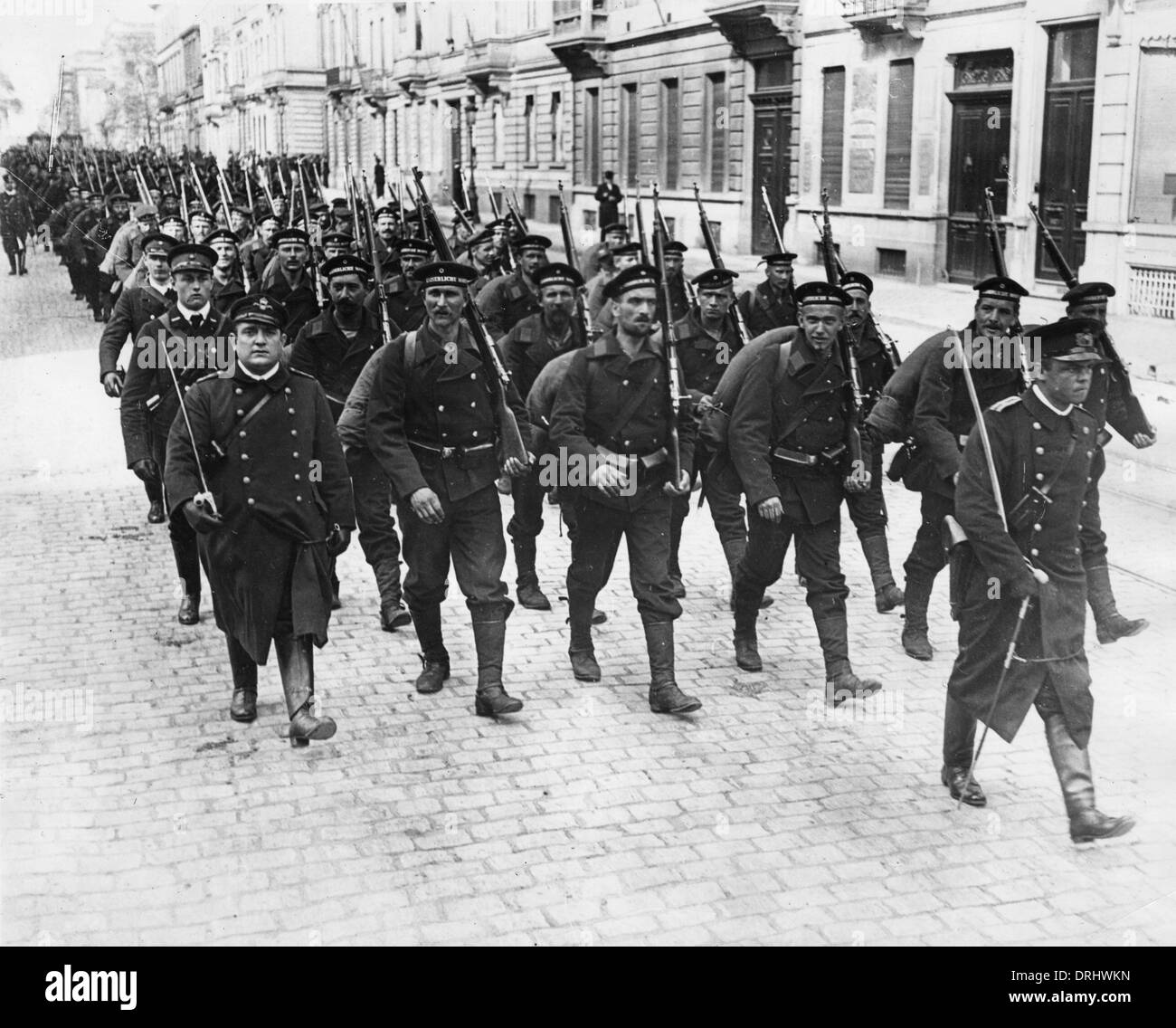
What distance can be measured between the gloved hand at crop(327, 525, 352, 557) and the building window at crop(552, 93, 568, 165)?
A: 3429 centimetres

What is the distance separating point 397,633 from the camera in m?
8.43

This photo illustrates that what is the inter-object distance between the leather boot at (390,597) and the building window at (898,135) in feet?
59.1

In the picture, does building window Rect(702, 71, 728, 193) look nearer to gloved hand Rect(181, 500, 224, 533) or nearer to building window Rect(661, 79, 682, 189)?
building window Rect(661, 79, 682, 189)

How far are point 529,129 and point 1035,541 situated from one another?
1545 inches

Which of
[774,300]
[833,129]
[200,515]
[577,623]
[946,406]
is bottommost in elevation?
[577,623]

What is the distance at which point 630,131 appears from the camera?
35906 mm

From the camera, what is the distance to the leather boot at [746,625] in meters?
7.76

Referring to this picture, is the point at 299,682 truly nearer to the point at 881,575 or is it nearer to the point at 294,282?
the point at 881,575

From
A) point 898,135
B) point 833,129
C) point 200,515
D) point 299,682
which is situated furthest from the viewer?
point 833,129

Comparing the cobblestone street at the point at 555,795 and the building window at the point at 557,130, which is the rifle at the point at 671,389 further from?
the building window at the point at 557,130

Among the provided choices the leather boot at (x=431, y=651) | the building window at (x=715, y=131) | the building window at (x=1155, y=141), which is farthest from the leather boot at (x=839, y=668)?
the building window at (x=715, y=131)

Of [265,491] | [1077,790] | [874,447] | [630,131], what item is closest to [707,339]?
[874,447]

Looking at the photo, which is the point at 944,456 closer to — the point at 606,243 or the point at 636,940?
the point at 636,940
